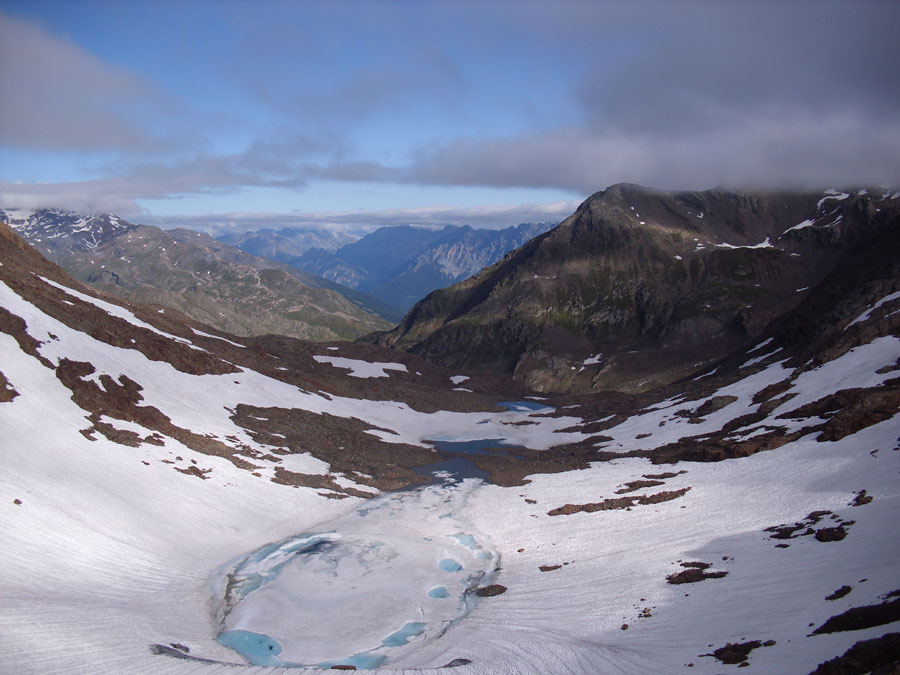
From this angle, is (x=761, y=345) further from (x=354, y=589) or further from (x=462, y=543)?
(x=354, y=589)

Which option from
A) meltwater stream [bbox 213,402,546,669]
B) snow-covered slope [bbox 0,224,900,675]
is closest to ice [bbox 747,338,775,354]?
snow-covered slope [bbox 0,224,900,675]

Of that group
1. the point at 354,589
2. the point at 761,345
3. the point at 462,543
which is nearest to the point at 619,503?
the point at 462,543

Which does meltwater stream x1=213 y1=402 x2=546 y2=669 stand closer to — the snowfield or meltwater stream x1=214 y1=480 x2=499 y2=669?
meltwater stream x1=214 y1=480 x2=499 y2=669

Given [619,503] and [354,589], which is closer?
[354,589]

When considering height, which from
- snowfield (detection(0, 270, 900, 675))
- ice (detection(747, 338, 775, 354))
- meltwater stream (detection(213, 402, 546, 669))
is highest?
ice (detection(747, 338, 775, 354))

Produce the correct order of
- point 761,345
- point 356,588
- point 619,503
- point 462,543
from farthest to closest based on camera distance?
point 761,345 < point 619,503 < point 462,543 < point 356,588
